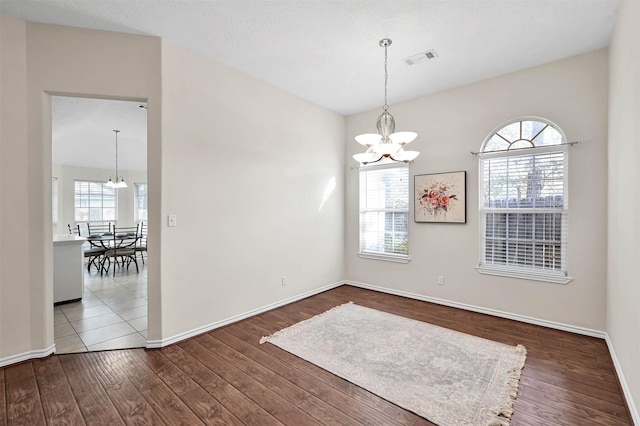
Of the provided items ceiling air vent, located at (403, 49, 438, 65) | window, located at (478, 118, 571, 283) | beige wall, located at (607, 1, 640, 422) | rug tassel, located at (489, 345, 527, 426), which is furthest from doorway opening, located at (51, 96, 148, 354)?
window, located at (478, 118, 571, 283)

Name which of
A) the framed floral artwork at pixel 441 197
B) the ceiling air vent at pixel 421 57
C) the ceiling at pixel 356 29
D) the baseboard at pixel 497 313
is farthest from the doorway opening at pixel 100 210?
the framed floral artwork at pixel 441 197

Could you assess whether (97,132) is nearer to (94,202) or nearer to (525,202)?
(94,202)

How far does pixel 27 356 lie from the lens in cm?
261

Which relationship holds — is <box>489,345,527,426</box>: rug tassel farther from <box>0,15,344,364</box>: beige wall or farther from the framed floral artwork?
<box>0,15,344,364</box>: beige wall

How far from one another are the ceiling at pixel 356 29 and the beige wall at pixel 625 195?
1.55ft

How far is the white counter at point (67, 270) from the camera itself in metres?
4.05

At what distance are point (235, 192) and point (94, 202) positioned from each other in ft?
23.4

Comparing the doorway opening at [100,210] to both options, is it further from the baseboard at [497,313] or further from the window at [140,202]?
the baseboard at [497,313]

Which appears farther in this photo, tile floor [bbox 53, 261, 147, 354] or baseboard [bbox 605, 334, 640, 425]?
tile floor [bbox 53, 261, 147, 354]

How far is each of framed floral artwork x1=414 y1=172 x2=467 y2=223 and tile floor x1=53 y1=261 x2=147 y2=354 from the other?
3.74m

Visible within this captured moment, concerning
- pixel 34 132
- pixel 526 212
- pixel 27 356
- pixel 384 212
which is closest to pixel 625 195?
pixel 526 212

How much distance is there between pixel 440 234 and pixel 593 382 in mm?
2157

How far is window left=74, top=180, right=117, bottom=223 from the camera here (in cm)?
808

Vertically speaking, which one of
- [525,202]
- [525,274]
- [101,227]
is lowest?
[525,274]
